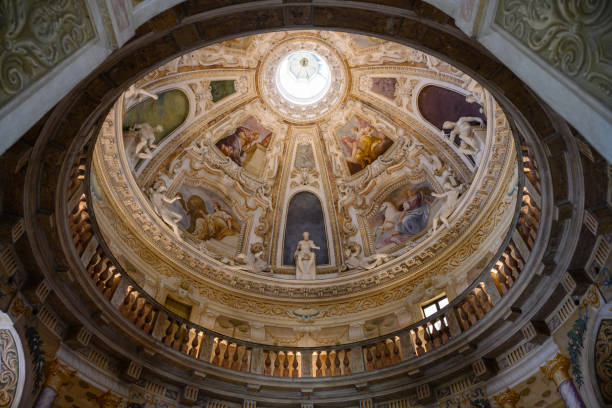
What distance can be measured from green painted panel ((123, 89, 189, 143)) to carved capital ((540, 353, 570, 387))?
13.2 m

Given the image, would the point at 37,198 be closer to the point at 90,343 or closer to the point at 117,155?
the point at 90,343

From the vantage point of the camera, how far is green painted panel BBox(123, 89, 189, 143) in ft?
46.4

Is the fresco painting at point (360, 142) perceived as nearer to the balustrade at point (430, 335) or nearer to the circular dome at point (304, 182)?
the circular dome at point (304, 182)

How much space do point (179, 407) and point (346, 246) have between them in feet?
30.0

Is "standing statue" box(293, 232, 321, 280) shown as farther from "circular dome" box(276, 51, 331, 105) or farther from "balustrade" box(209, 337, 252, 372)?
"circular dome" box(276, 51, 331, 105)

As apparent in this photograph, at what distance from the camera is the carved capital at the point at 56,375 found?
7816 mm

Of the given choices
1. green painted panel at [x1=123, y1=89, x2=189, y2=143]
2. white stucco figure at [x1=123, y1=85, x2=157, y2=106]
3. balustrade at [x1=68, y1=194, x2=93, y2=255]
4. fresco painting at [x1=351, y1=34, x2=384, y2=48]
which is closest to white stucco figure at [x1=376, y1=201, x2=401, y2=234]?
fresco painting at [x1=351, y1=34, x2=384, y2=48]

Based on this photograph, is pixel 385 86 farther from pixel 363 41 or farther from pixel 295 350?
pixel 295 350

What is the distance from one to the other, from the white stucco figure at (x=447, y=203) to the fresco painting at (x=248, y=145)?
316 inches

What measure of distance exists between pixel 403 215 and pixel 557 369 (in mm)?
9197

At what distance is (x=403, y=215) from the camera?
16.7 metres

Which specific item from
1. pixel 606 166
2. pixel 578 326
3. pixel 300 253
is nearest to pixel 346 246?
pixel 300 253

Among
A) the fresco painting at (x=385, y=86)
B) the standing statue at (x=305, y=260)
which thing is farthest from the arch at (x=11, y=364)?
the fresco painting at (x=385, y=86)

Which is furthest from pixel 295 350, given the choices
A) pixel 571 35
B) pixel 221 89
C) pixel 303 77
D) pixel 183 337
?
pixel 303 77
